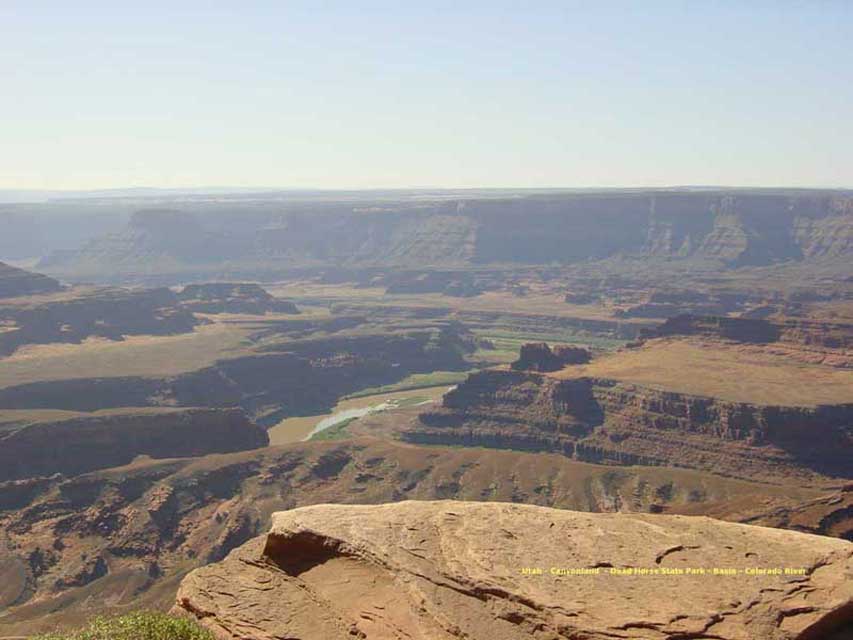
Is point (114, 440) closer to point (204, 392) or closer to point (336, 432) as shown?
point (336, 432)

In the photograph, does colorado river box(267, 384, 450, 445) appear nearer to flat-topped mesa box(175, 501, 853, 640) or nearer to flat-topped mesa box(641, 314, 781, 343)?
flat-topped mesa box(641, 314, 781, 343)

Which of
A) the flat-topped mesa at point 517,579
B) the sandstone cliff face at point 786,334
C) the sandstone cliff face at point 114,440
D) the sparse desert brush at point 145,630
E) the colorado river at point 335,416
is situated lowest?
the colorado river at point 335,416

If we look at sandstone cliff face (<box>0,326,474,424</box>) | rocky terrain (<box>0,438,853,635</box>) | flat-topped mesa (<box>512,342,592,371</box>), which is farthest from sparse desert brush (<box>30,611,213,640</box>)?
flat-topped mesa (<box>512,342,592,371</box>)

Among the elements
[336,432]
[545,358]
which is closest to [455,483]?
[336,432]

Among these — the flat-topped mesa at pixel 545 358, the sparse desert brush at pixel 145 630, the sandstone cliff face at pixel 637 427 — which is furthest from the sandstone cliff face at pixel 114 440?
the sparse desert brush at pixel 145 630

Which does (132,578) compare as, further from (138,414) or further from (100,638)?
(100,638)

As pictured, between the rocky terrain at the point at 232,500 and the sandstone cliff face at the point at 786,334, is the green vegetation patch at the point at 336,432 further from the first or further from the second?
the sandstone cliff face at the point at 786,334
